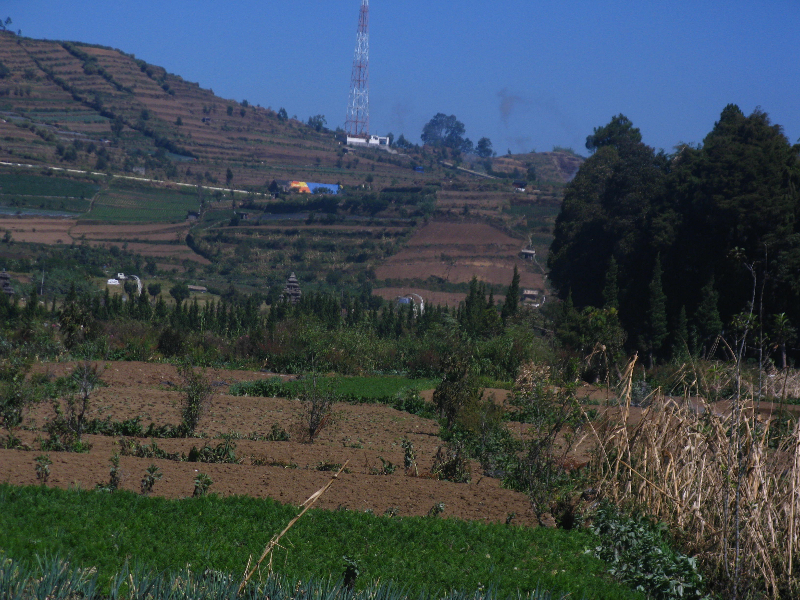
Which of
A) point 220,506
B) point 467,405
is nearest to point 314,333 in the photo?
point 467,405

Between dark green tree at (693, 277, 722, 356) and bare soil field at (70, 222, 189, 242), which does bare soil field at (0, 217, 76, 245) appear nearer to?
bare soil field at (70, 222, 189, 242)

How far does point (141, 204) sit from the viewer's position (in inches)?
3172

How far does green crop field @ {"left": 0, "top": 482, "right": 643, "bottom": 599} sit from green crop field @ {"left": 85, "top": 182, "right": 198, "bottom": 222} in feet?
237

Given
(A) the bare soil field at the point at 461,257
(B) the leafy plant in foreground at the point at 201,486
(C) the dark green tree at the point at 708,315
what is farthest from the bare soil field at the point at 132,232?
(B) the leafy plant in foreground at the point at 201,486

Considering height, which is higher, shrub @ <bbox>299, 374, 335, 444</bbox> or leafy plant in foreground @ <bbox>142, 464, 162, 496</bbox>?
leafy plant in foreground @ <bbox>142, 464, 162, 496</bbox>

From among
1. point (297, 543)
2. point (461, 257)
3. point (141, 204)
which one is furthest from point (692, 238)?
point (141, 204)

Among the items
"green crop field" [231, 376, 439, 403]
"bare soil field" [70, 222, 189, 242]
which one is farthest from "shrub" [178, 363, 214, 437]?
"bare soil field" [70, 222, 189, 242]

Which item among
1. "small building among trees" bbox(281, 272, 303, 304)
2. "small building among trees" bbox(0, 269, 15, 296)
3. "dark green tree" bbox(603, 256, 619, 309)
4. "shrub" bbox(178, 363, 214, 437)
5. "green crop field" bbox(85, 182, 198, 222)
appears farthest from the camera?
"green crop field" bbox(85, 182, 198, 222)

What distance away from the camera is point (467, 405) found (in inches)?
512

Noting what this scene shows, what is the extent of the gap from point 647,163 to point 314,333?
20231 mm

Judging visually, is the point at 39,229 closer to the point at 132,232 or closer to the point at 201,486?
the point at 132,232

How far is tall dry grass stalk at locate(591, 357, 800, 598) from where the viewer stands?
513 centimetres

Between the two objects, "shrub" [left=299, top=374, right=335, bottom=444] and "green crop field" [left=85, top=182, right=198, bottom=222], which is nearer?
"shrub" [left=299, top=374, right=335, bottom=444]

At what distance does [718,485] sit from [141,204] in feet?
266
